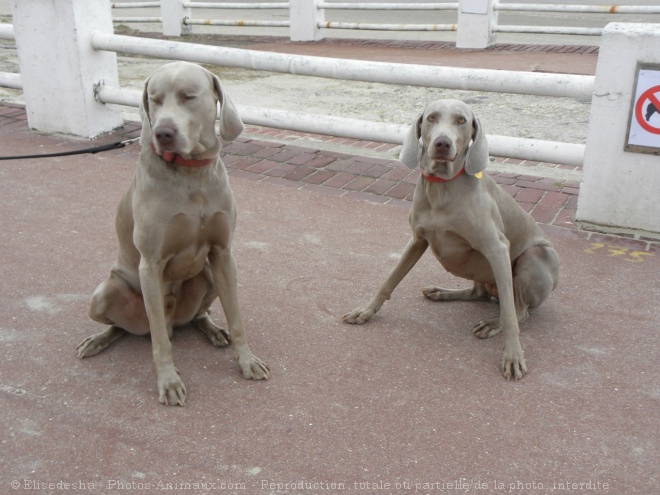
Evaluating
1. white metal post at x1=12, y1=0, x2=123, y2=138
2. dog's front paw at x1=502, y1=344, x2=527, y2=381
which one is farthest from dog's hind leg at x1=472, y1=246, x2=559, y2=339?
white metal post at x1=12, y1=0, x2=123, y2=138

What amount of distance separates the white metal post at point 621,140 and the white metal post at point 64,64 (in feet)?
14.6

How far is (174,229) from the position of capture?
3008 mm

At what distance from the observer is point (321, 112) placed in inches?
313

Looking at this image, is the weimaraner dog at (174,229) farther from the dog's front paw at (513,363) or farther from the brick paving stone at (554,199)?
the brick paving stone at (554,199)

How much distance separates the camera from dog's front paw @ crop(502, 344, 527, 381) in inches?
131

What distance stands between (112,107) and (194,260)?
4415 millimetres

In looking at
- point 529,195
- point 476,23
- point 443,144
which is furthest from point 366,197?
point 476,23

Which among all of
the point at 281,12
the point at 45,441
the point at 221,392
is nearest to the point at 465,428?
the point at 221,392

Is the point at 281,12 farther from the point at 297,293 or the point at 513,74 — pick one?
the point at 297,293

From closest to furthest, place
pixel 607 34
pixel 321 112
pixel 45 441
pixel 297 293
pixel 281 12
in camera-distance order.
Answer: pixel 45 441 → pixel 297 293 → pixel 607 34 → pixel 321 112 → pixel 281 12

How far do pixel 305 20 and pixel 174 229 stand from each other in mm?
10585

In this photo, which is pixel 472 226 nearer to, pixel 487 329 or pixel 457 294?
pixel 487 329

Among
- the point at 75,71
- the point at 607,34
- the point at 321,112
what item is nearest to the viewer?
the point at 607,34

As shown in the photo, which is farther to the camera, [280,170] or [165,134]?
[280,170]
